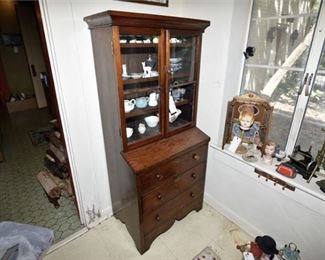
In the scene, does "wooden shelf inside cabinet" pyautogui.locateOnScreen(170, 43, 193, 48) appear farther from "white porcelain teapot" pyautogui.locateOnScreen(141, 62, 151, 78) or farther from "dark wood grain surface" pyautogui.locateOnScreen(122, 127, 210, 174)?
"dark wood grain surface" pyautogui.locateOnScreen(122, 127, 210, 174)

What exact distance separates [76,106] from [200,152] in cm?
106

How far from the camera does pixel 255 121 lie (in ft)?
5.47

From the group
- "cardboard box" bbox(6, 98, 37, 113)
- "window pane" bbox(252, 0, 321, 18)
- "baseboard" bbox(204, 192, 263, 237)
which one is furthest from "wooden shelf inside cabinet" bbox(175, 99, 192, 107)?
"cardboard box" bbox(6, 98, 37, 113)

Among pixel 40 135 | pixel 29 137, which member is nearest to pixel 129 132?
pixel 40 135

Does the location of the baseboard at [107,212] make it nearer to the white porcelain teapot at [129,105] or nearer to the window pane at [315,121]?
the white porcelain teapot at [129,105]

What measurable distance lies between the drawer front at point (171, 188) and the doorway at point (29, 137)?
0.78m

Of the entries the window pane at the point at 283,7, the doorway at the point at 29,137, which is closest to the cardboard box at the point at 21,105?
the doorway at the point at 29,137

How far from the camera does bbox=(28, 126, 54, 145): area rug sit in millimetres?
3305

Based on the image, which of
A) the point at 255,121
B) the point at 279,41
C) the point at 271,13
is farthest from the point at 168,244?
the point at 271,13

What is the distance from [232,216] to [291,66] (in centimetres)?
140

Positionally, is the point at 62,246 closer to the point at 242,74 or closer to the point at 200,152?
the point at 200,152

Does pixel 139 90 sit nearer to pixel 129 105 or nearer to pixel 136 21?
pixel 129 105

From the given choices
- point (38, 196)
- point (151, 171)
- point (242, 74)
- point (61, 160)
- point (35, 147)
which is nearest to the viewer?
point (151, 171)

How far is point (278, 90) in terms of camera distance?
1633mm
